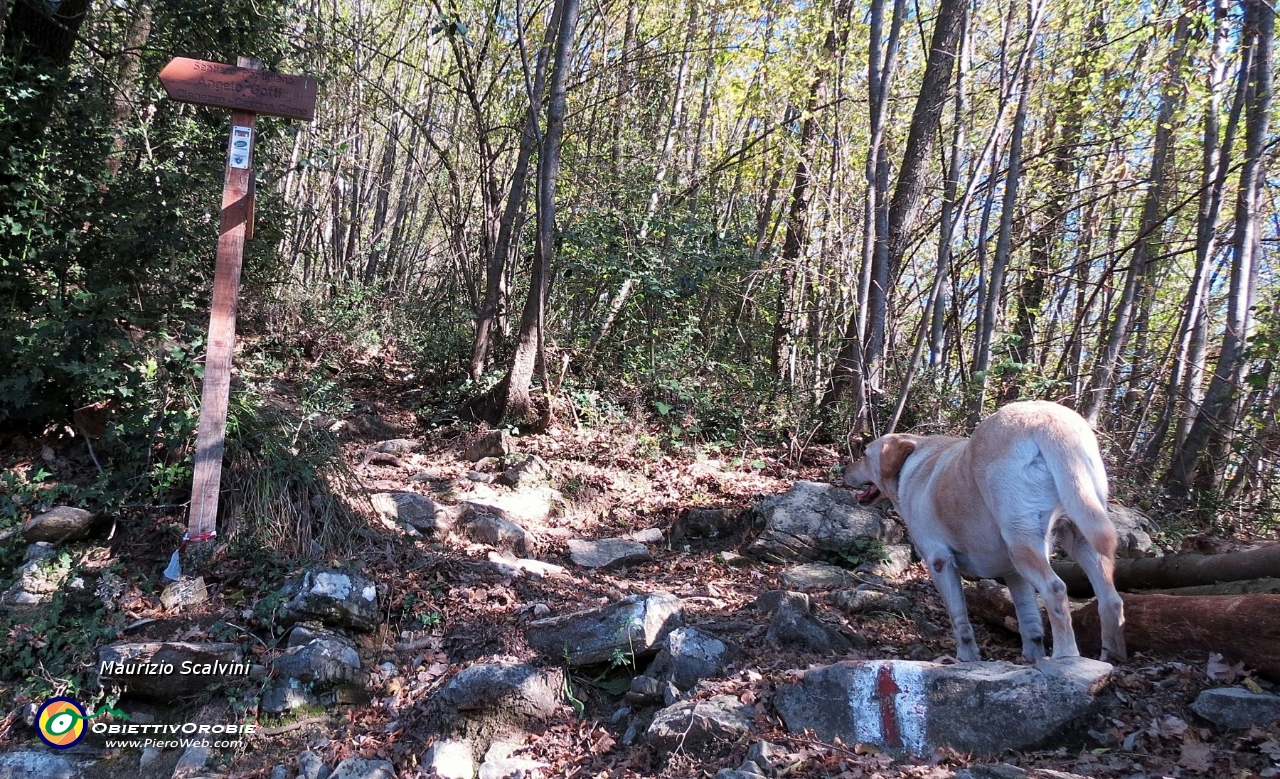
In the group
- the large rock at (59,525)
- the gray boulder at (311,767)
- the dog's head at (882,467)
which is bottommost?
the gray boulder at (311,767)

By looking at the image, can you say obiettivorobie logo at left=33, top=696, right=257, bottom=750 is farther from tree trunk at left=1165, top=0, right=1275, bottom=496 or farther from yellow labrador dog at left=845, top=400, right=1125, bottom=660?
tree trunk at left=1165, top=0, right=1275, bottom=496

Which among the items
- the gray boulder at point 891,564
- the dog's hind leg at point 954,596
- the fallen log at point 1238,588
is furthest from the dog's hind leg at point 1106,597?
the gray boulder at point 891,564

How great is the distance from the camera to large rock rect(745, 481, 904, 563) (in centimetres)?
684

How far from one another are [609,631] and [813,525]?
312cm

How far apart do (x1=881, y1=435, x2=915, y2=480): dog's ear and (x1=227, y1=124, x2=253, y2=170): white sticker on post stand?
4994 mm

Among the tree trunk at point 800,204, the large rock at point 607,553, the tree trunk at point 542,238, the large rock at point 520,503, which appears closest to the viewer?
the large rock at point 607,553

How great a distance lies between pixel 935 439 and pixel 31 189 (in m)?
7.87

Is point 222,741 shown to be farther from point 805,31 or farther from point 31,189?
point 805,31

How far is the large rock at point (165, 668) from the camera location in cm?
426

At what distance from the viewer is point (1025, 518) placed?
3773 mm

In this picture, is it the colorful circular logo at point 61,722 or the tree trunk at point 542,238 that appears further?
the tree trunk at point 542,238

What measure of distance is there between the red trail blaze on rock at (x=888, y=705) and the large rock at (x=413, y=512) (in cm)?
418

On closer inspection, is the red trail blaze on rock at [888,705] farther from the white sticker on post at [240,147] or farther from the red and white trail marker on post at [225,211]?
the white sticker on post at [240,147]

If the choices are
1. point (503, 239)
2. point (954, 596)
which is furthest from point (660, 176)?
point (954, 596)
